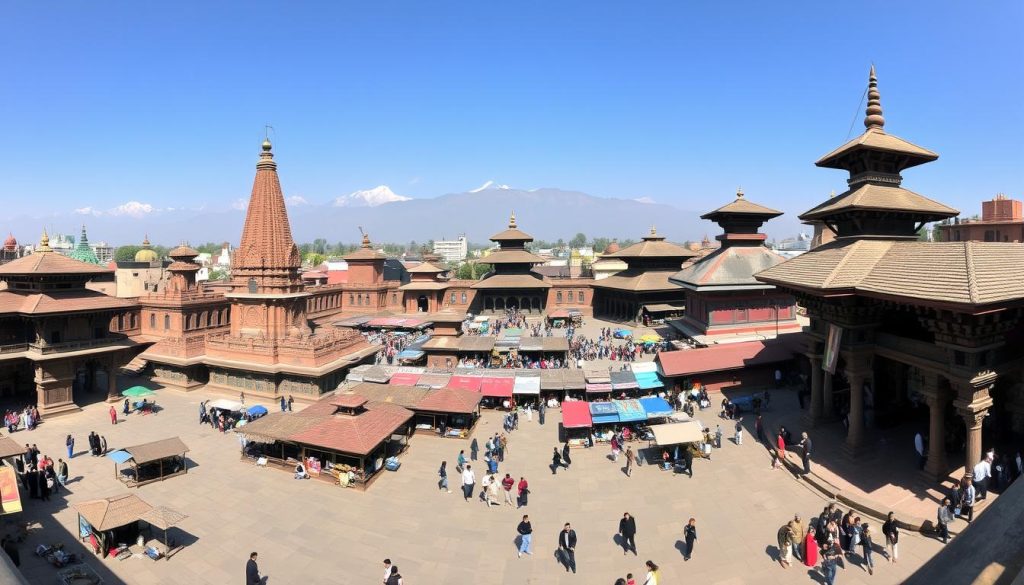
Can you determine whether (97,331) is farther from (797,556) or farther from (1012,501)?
(1012,501)

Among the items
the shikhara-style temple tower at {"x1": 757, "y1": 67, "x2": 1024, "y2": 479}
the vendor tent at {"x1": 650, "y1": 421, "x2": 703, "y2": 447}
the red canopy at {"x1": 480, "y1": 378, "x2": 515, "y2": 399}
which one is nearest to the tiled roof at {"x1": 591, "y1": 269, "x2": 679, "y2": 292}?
the red canopy at {"x1": 480, "y1": 378, "x2": 515, "y2": 399}

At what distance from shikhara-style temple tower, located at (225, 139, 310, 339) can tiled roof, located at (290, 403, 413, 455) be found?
1401cm

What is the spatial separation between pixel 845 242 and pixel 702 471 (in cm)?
1108

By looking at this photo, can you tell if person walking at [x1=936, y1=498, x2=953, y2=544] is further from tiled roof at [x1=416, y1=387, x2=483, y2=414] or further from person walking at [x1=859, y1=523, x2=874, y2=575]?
tiled roof at [x1=416, y1=387, x2=483, y2=414]

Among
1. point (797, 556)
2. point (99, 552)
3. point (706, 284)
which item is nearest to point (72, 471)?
point (99, 552)

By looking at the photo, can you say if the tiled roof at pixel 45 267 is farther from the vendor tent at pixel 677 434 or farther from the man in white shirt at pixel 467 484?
the vendor tent at pixel 677 434

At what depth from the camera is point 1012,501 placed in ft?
8.05

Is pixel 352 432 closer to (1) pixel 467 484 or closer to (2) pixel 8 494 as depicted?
(1) pixel 467 484

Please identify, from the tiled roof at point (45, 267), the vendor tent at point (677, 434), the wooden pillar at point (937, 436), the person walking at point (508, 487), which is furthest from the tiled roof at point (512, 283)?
the wooden pillar at point (937, 436)

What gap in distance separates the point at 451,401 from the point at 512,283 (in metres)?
33.6

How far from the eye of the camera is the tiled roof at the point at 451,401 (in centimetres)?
2333

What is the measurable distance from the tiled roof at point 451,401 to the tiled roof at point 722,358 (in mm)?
10580

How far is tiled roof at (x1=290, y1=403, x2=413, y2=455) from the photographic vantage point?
1900cm

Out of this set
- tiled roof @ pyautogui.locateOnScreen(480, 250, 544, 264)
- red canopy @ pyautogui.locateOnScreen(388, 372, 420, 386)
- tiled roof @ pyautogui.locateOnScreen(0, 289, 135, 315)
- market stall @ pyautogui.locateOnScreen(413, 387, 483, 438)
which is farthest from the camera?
tiled roof @ pyautogui.locateOnScreen(480, 250, 544, 264)
